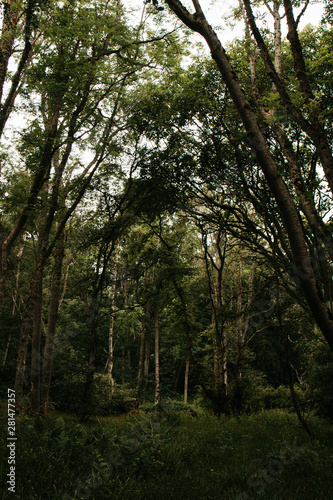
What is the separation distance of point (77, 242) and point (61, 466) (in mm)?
6413

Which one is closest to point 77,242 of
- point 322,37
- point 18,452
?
point 18,452

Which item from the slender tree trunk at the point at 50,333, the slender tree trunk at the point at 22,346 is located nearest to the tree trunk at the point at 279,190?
the slender tree trunk at the point at 22,346

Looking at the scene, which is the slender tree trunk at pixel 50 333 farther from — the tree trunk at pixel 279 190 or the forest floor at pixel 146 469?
the tree trunk at pixel 279 190

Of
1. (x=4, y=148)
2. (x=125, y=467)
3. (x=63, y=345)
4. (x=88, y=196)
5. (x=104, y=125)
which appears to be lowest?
(x=125, y=467)

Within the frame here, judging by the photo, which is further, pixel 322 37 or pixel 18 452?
pixel 322 37

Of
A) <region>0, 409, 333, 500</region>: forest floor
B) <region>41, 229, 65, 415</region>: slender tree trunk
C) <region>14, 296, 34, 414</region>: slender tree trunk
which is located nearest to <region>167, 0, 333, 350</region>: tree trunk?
<region>0, 409, 333, 500</region>: forest floor

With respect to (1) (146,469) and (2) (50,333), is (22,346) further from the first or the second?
(1) (146,469)

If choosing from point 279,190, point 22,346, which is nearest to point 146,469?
point 279,190

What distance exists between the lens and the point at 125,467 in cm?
377

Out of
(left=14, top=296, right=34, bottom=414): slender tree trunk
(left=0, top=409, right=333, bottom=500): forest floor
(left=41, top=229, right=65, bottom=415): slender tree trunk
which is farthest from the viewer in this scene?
(left=41, top=229, right=65, bottom=415): slender tree trunk

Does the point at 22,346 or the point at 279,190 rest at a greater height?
the point at 279,190

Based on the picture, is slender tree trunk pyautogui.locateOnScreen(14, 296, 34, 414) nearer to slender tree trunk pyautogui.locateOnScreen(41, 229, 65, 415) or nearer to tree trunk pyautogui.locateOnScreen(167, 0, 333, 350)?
slender tree trunk pyautogui.locateOnScreen(41, 229, 65, 415)

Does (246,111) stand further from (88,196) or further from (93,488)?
(88,196)

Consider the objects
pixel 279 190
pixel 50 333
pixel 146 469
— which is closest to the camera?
pixel 279 190
